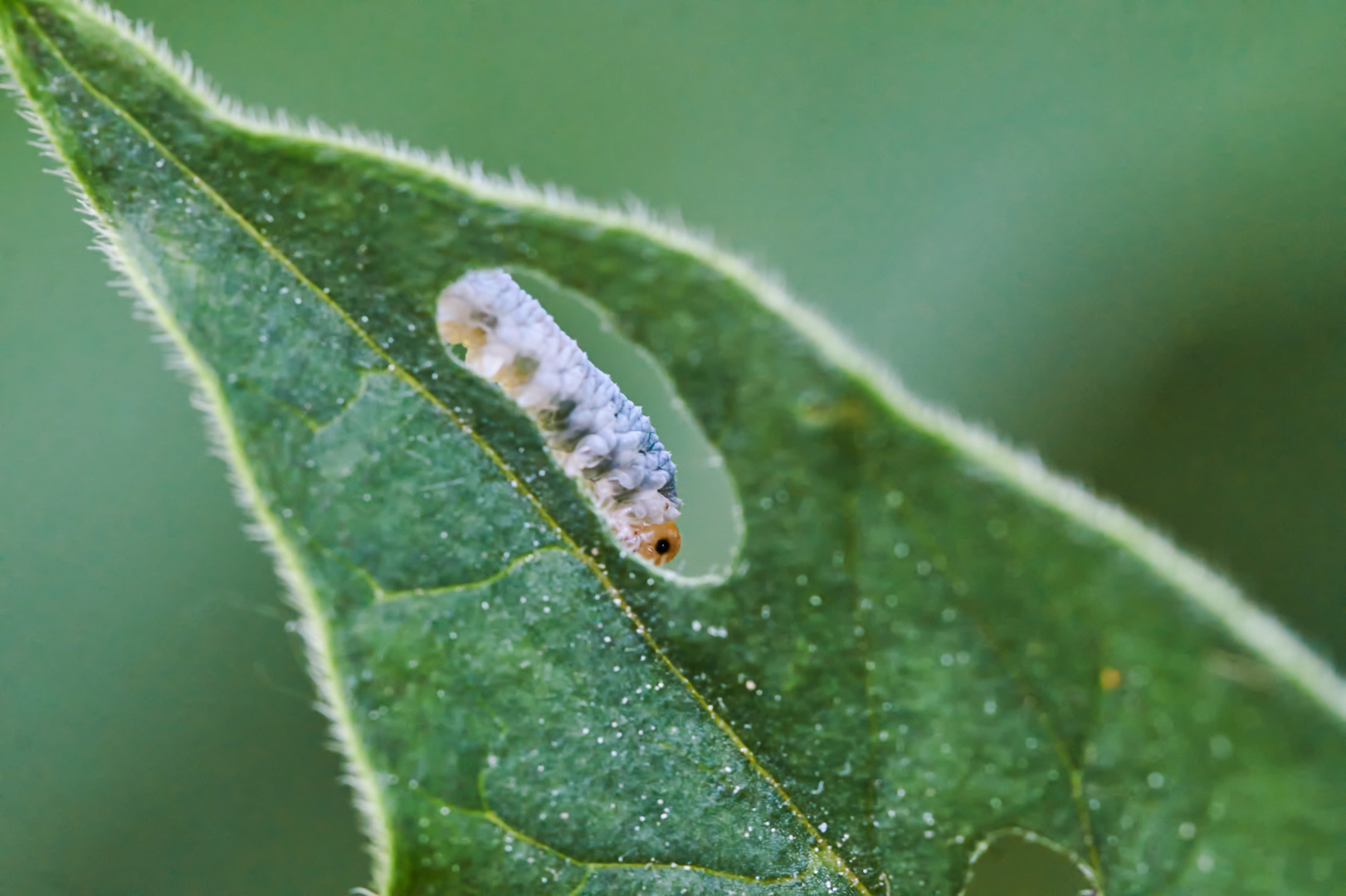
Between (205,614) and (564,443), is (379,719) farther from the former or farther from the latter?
(205,614)

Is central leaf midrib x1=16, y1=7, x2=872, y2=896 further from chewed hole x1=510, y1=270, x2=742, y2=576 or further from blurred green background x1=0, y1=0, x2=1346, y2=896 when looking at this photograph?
blurred green background x1=0, y1=0, x2=1346, y2=896

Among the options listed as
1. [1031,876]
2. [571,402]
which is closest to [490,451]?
[571,402]

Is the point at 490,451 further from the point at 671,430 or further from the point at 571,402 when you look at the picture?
the point at 671,430

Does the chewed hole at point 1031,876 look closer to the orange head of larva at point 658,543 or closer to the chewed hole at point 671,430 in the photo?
the chewed hole at point 671,430

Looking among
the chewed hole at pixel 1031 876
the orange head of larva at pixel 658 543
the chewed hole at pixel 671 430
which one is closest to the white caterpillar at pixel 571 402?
the orange head of larva at pixel 658 543

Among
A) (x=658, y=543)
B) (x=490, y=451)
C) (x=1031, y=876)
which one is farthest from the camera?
(x=1031, y=876)

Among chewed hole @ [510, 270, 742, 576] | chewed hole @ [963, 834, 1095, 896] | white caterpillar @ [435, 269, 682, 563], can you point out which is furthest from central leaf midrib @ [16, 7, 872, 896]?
chewed hole @ [963, 834, 1095, 896]
